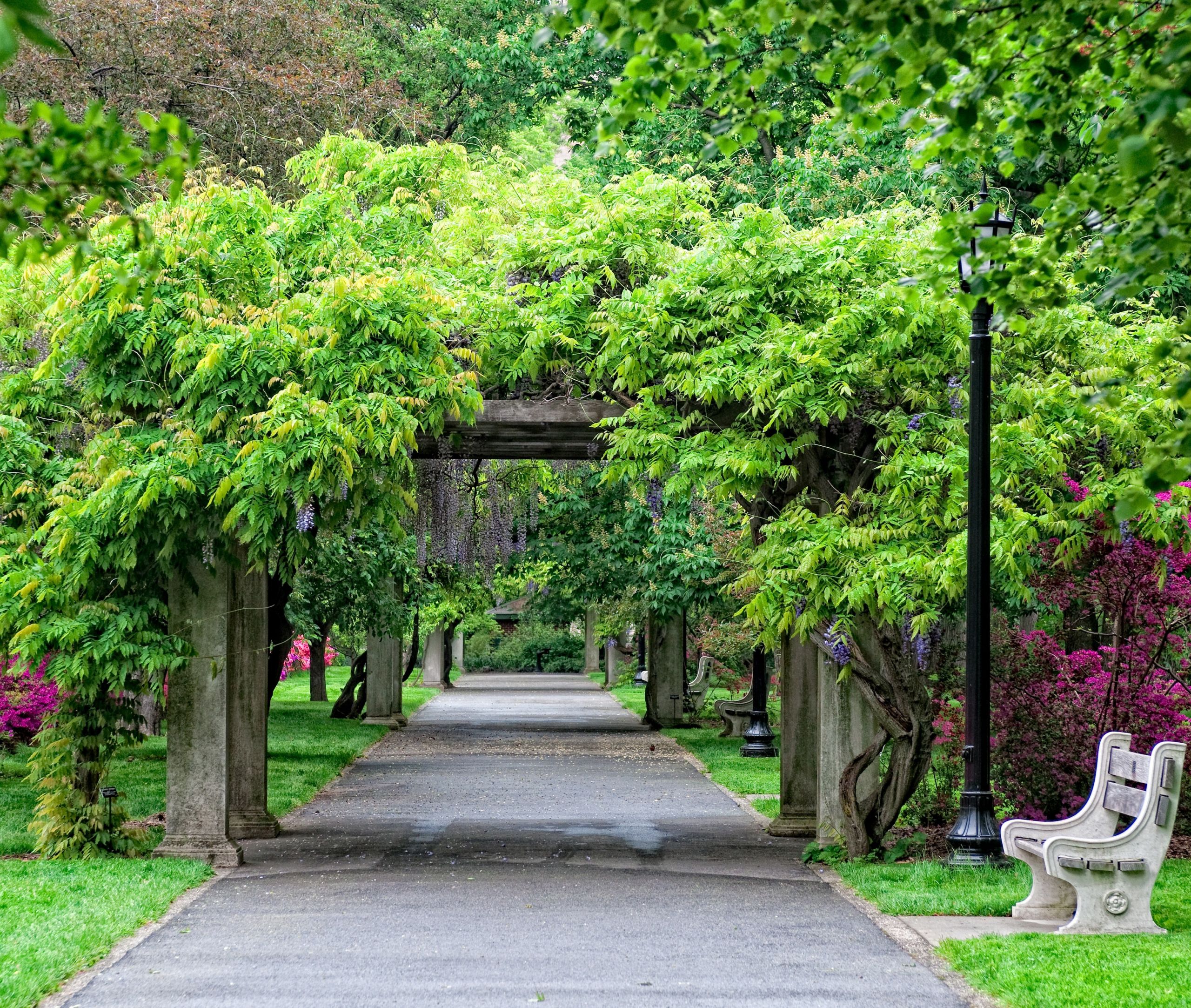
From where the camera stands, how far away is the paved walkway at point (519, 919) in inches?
264

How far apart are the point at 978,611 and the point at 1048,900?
1.92 m

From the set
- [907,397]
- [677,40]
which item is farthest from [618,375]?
[677,40]

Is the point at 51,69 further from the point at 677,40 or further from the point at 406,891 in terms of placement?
the point at 677,40

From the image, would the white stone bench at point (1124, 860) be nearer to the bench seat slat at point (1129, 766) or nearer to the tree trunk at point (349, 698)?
the bench seat slat at point (1129, 766)

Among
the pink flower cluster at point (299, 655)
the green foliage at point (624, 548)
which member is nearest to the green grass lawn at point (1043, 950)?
the green foliage at point (624, 548)

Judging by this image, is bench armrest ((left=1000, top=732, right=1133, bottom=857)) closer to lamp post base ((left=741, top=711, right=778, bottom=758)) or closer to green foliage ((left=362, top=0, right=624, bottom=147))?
lamp post base ((left=741, top=711, right=778, bottom=758))

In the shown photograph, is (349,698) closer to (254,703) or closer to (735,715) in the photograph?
(735,715)

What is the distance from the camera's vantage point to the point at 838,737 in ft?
37.8

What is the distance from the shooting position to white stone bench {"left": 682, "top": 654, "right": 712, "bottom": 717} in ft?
95.0

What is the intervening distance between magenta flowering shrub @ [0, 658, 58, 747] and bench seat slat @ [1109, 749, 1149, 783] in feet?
31.7

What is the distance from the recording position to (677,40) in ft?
14.2

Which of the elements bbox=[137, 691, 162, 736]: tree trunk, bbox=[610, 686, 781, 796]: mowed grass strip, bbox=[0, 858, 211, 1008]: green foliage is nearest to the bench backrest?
bbox=[0, 858, 211, 1008]: green foliage

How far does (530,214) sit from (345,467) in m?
3.01

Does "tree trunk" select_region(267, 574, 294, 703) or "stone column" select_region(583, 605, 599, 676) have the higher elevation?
"tree trunk" select_region(267, 574, 294, 703)
